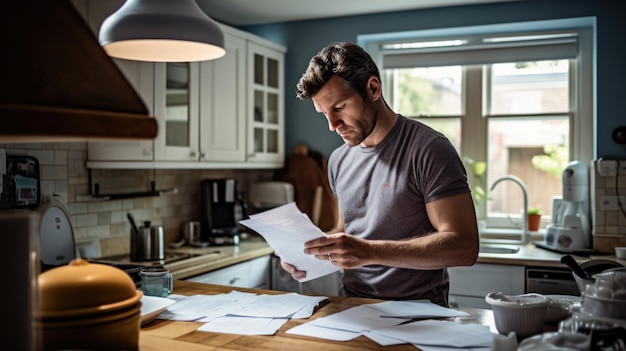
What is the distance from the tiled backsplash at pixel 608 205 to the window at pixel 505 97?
31 centimetres

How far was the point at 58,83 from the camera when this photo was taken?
3.50ft

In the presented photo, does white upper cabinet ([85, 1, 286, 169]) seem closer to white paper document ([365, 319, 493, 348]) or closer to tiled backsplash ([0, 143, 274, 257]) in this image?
tiled backsplash ([0, 143, 274, 257])

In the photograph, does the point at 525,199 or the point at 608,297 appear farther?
the point at 525,199

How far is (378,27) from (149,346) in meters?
3.30

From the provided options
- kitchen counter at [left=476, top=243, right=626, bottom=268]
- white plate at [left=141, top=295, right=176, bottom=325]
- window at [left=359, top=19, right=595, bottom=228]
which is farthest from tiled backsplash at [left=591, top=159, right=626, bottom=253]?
white plate at [left=141, top=295, right=176, bottom=325]

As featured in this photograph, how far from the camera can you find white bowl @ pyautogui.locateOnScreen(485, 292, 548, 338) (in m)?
1.43

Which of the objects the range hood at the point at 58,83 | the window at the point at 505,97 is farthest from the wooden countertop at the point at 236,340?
the window at the point at 505,97

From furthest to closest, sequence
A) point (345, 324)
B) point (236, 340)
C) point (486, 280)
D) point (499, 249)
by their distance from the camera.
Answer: point (499, 249) < point (486, 280) < point (345, 324) < point (236, 340)

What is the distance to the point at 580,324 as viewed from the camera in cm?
124

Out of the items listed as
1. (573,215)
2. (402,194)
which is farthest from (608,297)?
(573,215)

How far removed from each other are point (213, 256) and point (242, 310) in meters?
1.67

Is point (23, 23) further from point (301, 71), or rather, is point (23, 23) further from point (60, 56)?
point (301, 71)

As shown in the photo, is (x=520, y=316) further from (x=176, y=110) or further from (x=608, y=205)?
(x=608, y=205)

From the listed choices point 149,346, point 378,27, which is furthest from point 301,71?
point 149,346
